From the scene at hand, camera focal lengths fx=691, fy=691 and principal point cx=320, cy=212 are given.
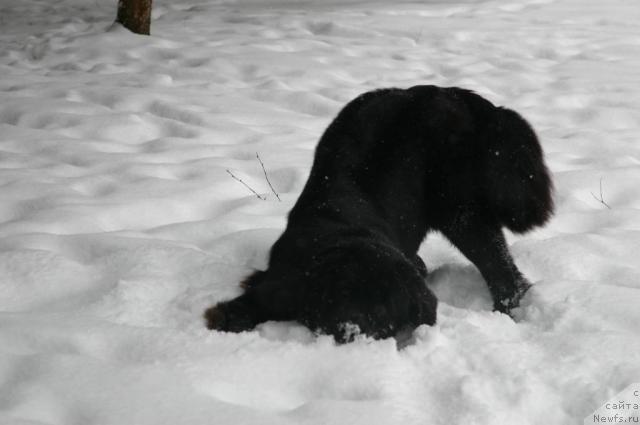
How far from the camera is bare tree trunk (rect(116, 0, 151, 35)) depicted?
324 inches

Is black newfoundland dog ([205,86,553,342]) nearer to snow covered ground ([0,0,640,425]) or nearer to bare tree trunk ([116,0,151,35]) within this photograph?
snow covered ground ([0,0,640,425])

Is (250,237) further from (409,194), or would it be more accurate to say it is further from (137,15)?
(137,15)

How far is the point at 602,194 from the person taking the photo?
12.8ft

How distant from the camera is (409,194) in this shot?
9.61ft

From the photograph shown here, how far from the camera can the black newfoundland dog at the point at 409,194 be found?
2568 millimetres

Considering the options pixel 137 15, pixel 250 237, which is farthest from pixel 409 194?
pixel 137 15

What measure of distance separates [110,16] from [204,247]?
8.63m

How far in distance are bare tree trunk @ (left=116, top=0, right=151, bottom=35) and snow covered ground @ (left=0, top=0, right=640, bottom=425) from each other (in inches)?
11.3

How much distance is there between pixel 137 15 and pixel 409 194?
634cm

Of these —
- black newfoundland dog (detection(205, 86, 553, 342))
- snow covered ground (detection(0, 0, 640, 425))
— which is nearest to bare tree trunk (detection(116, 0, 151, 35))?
snow covered ground (detection(0, 0, 640, 425))

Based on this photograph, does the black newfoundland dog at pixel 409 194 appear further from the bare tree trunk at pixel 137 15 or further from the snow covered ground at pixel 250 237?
the bare tree trunk at pixel 137 15

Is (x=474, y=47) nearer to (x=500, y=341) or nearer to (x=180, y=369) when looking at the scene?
(x=500, y=341)

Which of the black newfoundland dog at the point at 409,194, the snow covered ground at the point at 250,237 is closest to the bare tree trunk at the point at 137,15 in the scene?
the snow covered ground at the point at 250,237

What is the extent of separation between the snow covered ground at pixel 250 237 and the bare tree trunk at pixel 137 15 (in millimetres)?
286
